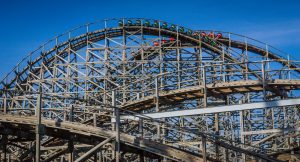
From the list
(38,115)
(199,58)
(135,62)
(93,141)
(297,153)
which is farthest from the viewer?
(199,58)

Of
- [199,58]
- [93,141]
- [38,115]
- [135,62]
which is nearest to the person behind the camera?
[38,115]

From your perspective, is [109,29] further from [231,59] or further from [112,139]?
[112,139]

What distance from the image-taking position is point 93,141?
13.4 metres

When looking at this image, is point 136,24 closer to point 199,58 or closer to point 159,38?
point 159,38

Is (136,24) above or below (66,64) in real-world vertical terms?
above

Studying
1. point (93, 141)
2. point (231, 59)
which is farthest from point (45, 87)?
point (93, 141)

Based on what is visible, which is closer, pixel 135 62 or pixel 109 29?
pixel 135 62

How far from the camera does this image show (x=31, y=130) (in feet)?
44.2

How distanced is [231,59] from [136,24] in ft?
16.8

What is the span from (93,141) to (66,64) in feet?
34.2

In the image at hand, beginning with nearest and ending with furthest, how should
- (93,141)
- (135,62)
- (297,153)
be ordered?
1. (93,141)
2. (297,153)
3. (135,62)

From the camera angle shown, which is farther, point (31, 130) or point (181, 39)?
point (181, 39)

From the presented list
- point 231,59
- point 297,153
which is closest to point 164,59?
point 231,59

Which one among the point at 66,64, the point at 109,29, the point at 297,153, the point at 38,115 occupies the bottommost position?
the point at 297,153
